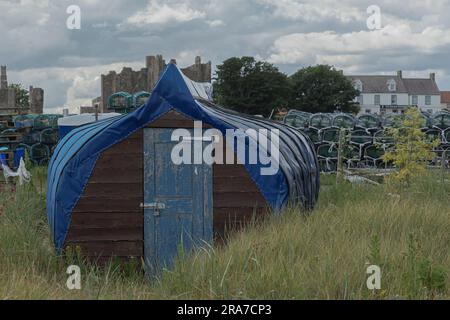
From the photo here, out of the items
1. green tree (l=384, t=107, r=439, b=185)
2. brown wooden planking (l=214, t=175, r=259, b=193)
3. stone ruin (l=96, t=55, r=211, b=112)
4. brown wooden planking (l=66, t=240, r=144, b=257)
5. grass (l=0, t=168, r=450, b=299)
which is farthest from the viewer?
stone ruin (l=96, t=55, r=211, b=112)

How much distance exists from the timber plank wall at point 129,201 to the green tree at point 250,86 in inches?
1858

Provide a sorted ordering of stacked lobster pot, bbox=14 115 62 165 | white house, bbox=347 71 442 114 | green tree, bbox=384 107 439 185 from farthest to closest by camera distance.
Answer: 1. white house, bbox=347 71 442 114
2. stacked lobster pot, bbox=14 115 62 165
3. green tree, bbox=384 107 439 185

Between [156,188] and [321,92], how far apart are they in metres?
55.1

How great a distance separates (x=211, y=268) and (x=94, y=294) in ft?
3.69

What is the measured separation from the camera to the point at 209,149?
33.4ft

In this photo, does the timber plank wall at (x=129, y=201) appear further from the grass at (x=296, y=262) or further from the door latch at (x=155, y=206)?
the grass at (x=296, y=262)

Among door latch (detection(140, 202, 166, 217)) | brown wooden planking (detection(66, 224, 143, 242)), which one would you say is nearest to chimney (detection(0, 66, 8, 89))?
brown wooden planking (detection(66, 224, 143, 242))

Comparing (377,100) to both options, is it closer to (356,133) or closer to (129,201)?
(356,133)

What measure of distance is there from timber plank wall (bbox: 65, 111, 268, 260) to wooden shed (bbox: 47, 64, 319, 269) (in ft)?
0.05

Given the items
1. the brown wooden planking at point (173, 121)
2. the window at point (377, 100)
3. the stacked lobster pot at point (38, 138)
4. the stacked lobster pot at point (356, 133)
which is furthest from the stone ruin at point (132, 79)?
the window at point (377, 100)

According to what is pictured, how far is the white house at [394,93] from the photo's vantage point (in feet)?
305

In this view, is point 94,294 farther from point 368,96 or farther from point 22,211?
point 368,96

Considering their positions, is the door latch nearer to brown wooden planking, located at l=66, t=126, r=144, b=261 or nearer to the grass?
brown wooden planking, located at l=66, t=126, r=144, b=261

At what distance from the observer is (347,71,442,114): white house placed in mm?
93000
